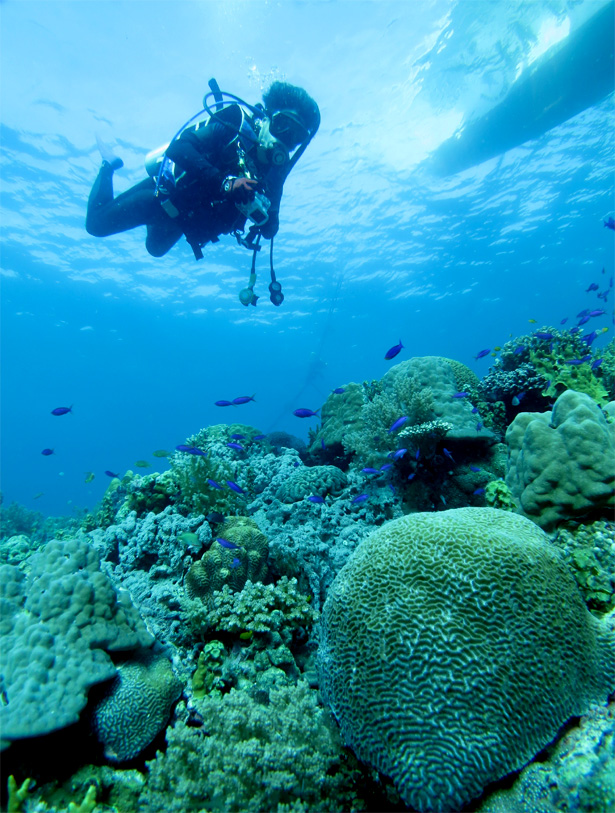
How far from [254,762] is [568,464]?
3.84m

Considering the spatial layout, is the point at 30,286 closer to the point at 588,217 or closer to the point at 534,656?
the point at 534,656

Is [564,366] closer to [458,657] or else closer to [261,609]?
[458,657]

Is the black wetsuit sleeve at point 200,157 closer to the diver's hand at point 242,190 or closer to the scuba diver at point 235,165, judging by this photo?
the scuba diver at point 235,165

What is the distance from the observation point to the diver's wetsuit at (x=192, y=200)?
6984 millimetres

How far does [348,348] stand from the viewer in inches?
2940

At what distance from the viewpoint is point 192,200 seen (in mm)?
7523

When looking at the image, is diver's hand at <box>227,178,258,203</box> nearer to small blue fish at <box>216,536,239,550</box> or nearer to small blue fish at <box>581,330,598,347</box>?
small blue fish at <box>216,536,239,550</box>

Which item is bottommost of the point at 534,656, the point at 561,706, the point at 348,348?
the point at 561,706

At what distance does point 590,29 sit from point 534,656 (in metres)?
25.2

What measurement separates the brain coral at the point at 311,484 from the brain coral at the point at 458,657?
10.4 feet

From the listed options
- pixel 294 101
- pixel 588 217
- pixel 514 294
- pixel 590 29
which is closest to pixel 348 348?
pixel 514 294

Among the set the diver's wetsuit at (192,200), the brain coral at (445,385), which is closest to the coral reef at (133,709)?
the brain coral at (445,385)

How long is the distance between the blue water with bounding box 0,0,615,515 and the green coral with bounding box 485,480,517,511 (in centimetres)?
701

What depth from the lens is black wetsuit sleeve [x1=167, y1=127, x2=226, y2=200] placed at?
6809 mm
